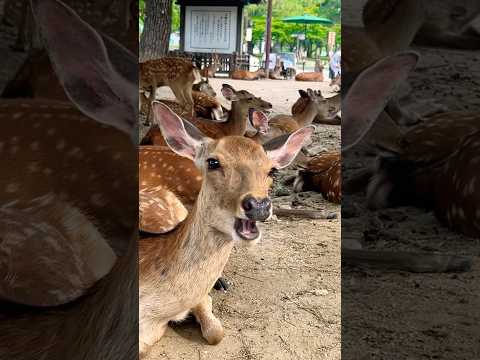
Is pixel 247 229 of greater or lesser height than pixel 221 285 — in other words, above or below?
above

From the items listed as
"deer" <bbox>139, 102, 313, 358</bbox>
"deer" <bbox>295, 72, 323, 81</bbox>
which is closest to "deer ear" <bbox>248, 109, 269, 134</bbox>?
"deer" <bbox>139, 102, 313, 358</bbox>

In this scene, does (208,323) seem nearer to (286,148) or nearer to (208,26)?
(286,148)

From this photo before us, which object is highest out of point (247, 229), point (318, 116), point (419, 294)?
point (419, 294)

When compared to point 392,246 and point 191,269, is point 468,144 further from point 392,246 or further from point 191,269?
point 191,269

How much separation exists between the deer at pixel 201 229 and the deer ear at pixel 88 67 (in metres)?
0.99

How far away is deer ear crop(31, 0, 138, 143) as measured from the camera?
112cm

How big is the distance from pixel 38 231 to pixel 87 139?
0.65 ft

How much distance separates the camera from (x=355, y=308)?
139 cm

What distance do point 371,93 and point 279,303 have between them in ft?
6.19

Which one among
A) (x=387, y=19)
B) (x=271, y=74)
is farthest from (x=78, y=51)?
(x=271, y=74)

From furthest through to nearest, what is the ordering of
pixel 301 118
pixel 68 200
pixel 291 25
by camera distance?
pixel 291 25 < pixel 301 118 < pixel 68 200

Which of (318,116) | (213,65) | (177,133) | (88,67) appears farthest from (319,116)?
(213,65)

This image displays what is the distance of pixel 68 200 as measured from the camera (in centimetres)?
116

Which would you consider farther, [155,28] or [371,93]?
[155,28]
